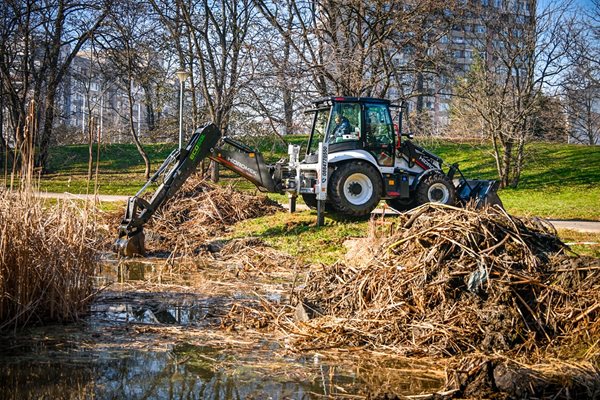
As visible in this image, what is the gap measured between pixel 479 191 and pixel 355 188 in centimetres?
288

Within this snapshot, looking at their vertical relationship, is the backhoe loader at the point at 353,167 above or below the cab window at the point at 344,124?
below

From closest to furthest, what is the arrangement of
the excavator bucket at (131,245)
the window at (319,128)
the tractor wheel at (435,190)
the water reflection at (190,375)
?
the water reflection at (190,375) < the excavator bucket at (131,245) < the tractor wheel at (435,190) < the window at (319,128)

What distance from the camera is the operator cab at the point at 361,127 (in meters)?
14.8

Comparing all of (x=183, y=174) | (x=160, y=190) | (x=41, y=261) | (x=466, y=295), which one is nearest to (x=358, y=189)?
(x=183, y=174)

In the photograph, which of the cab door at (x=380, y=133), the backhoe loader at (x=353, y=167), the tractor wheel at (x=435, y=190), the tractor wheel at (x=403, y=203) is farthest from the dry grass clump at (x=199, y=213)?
the tractor wheel at (x=435, y=190)

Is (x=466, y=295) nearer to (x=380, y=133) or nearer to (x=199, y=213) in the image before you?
(x=380, y=133)

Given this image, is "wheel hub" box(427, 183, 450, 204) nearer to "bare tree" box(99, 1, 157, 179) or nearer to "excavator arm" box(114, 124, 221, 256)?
"excavator arm" box(114, 124, 221, 256)

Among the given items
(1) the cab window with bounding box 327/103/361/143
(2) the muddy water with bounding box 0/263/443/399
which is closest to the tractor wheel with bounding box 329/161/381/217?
(1) the cab window with bounding box 327/103/361/143

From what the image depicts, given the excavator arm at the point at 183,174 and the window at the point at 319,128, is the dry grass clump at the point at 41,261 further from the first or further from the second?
the window at the point at 319,128

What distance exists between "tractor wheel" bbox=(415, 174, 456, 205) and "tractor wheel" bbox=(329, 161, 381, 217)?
0.98 m

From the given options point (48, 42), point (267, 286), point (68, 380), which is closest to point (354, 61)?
point (267, 286)

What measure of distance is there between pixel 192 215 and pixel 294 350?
10.3 m

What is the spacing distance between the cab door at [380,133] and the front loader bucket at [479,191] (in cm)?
192

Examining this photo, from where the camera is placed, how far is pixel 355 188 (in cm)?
1479
